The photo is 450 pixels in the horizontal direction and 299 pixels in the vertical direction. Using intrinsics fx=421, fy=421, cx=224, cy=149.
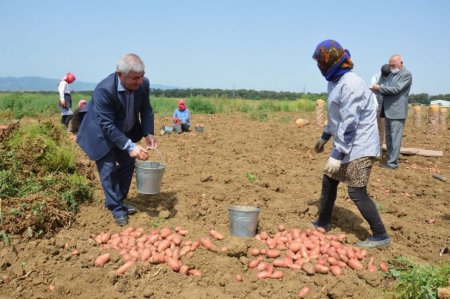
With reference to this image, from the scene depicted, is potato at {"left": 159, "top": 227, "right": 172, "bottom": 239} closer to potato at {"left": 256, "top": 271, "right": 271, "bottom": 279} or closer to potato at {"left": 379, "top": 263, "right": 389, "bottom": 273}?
potato at {"left": 256, "top": 271, "right": 271, "bottom": 279}

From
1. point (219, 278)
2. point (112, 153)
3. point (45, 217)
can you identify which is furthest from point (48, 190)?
point (219, 278)

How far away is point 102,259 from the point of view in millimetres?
3566

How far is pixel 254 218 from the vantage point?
398 centimetres

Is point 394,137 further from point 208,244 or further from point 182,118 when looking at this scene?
point 182,118

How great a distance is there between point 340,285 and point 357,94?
1.60 metres

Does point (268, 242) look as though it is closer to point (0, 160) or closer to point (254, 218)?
point (254, 218)

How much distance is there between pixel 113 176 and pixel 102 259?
1022mm

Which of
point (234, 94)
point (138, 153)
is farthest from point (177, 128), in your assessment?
point (234, 94)

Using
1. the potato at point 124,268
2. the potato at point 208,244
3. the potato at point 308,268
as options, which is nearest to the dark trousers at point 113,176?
the potato at point 124,268

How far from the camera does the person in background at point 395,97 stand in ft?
23.8

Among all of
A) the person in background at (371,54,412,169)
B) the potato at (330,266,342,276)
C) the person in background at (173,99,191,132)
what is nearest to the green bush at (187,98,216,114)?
the person in background at (173,99,191,132)

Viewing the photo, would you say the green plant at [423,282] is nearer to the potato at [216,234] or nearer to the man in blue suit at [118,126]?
the potato at [216,234]

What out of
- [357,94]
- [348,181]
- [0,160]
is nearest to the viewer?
[357,94]

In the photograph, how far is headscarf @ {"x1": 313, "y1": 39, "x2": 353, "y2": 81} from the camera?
3723 mm
